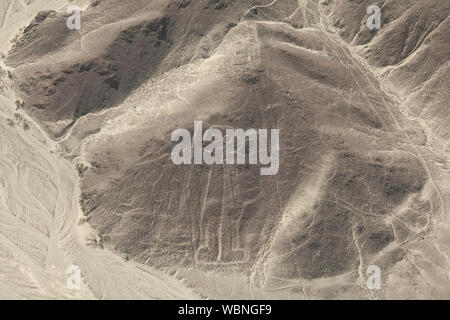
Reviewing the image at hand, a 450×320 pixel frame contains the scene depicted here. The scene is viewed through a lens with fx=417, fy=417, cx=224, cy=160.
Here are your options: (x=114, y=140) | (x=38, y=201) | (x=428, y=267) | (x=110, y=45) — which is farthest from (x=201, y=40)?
(x=428, y=267)

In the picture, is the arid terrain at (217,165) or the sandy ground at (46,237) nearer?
the sandy ground at (46,237)

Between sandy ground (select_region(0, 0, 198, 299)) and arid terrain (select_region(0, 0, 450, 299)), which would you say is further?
arid terrain (select_region(0, 0, 450, 299))

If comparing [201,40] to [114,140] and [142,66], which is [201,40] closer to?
[142,66]

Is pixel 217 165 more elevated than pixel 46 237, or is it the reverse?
pixel 217 165
